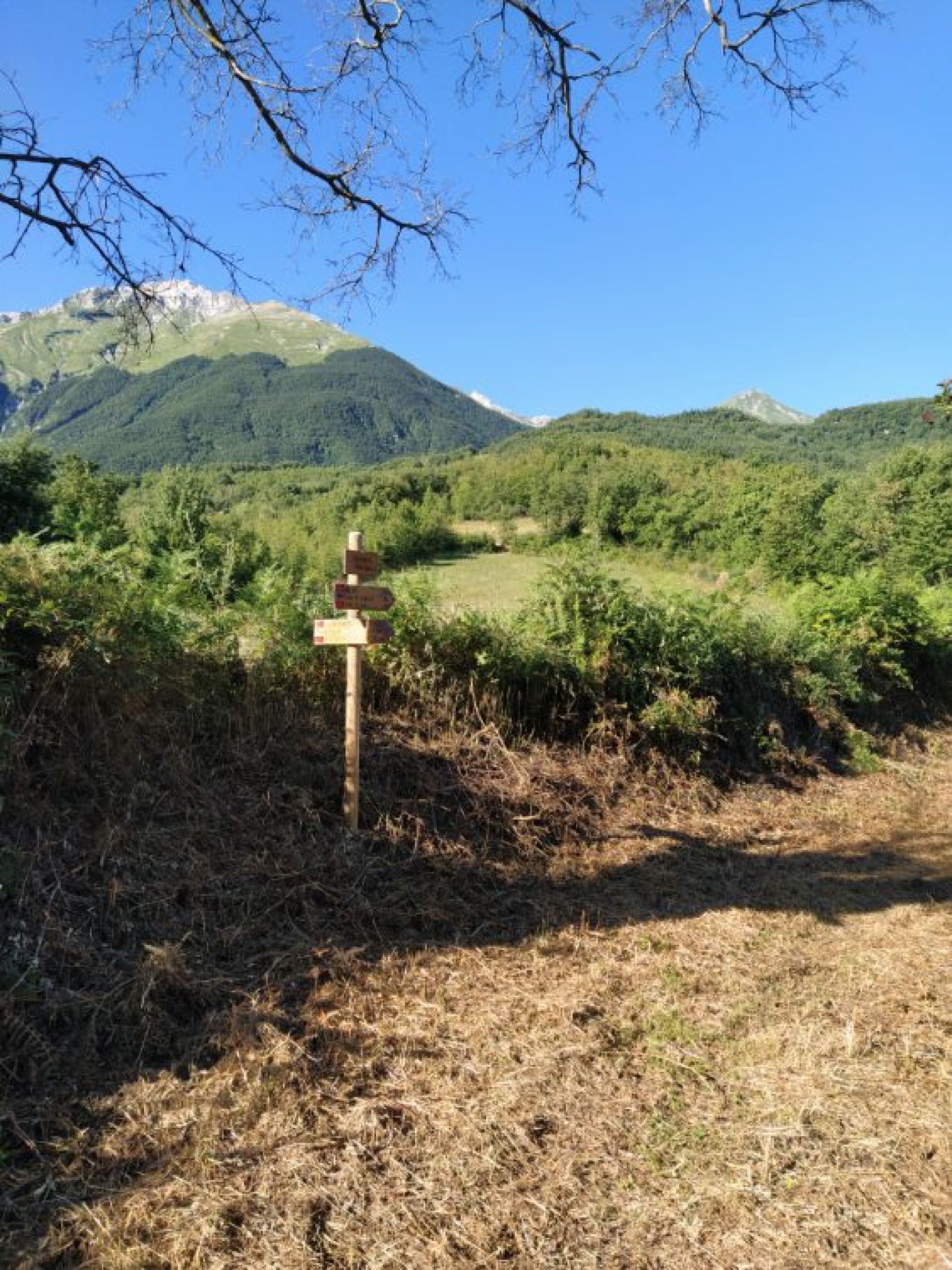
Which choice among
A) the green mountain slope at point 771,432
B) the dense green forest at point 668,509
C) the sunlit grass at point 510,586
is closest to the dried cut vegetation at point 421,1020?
the sunlit grass at point 510,586

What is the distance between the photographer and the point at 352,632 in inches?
182

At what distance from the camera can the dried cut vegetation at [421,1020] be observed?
2.12 meters

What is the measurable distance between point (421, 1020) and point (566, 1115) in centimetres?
83

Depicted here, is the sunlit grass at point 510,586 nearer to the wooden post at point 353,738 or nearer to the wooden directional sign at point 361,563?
the wooden directional sign at point 361,563

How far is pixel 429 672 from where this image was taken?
6.05 meters

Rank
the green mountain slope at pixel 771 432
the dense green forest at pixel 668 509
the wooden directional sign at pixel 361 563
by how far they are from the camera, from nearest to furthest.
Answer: the wooden directional sign at pixel 361 563, the dense green forest at pixel 668 509, the green mountain slope at pixel 771 432

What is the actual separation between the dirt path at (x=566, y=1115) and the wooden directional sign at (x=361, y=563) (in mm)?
2340

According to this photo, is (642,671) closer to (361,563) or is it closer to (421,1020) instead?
(361,563)

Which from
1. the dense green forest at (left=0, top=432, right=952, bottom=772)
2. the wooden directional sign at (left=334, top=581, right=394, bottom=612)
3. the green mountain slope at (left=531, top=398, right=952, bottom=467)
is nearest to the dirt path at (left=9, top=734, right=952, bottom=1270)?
the wooden directional sign at (left=334, top=581, right=394, bottom=612)

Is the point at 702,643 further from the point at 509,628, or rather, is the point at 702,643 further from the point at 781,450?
the point at 781,450

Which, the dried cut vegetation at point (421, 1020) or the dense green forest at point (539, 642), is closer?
the dried cut vegetation at point (421, 1020)

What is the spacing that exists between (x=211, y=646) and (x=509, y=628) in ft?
8.90

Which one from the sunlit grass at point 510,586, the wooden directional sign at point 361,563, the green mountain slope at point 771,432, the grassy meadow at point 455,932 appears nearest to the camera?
the grassy meadow at point 455,932

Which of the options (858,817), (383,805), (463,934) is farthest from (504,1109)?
(858,817)
